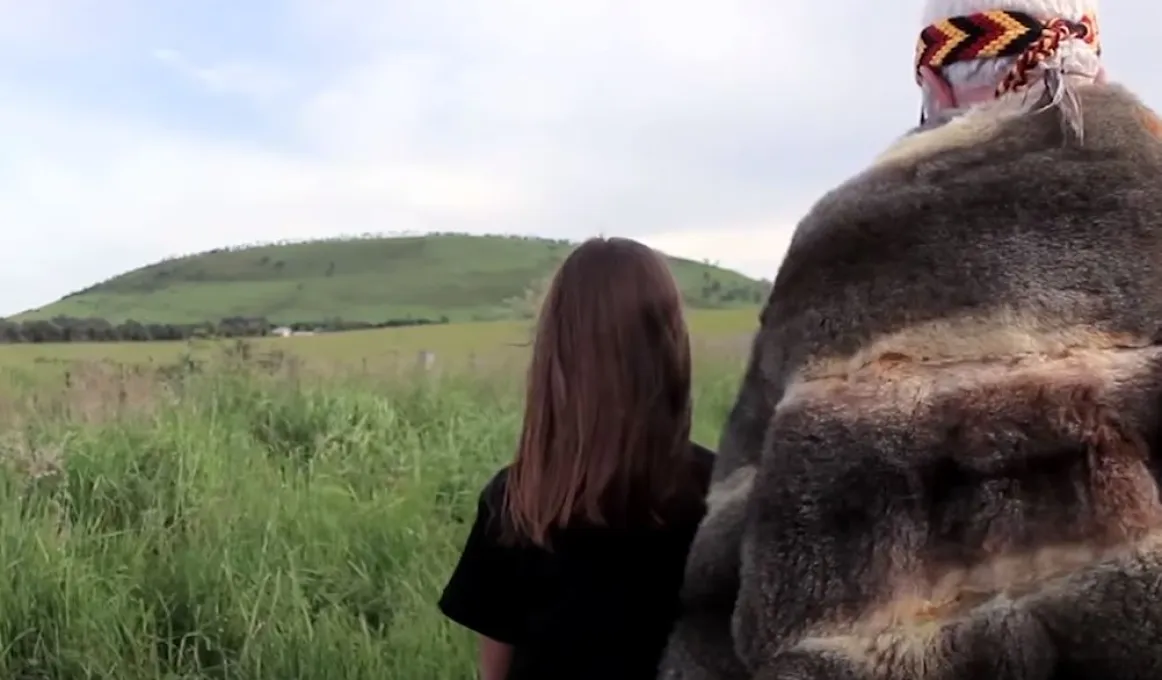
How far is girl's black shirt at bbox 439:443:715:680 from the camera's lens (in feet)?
7.29

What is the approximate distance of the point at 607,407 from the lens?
224cm

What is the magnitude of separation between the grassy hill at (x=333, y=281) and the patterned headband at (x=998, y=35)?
90.6 feet

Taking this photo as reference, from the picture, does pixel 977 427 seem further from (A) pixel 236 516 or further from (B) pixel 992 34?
(A) pixel 236 516

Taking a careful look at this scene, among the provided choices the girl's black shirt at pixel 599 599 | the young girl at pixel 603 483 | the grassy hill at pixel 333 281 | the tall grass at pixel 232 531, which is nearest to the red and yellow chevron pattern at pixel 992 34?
the young girl at pixel 603 483

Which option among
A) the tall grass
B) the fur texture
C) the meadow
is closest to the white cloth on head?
the fur texture

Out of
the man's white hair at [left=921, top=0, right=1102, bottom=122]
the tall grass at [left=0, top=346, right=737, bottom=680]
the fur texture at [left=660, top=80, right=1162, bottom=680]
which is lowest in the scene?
the tall grass at [left=0, top=346, right=737, bottom=680]

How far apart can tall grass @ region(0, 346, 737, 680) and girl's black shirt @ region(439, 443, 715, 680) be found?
6.51 ft

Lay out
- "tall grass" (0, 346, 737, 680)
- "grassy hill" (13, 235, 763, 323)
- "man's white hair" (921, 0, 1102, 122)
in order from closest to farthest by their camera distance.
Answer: "man's white hair" (921, 0, 1102, 122) < "tall grass" (0, 346, 737, 680) < "grassy hill" (13, 235, 763, 323)

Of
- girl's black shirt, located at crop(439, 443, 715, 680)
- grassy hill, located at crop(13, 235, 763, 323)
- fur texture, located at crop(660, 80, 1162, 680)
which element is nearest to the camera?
fur texture, located at crop(660, 80, 1162, 680)

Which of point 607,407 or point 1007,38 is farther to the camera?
point 607,407

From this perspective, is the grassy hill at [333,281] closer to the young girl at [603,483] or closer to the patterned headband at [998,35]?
the young girl at [603,483]

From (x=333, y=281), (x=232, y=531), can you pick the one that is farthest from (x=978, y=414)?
(x=333, y=281)

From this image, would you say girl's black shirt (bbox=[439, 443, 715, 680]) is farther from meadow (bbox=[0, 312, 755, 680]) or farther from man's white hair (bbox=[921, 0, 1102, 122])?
man's white hair (bbox=[921, 0, 1102, 122])

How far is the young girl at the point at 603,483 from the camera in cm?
223
